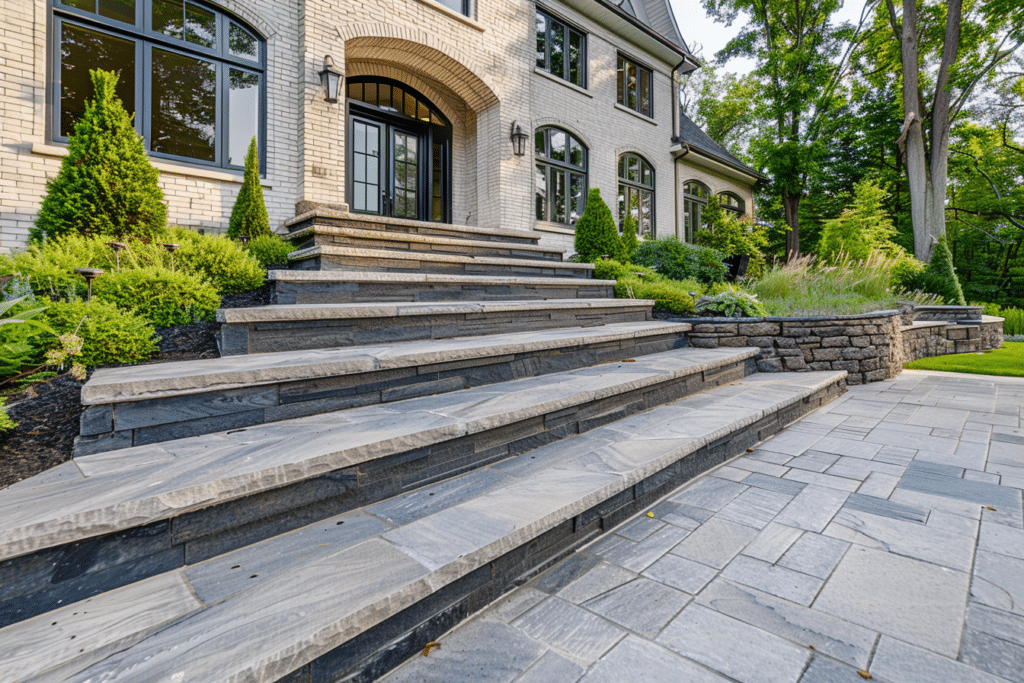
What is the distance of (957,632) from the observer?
137cm

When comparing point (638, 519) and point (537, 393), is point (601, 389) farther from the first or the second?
point (638, 519)

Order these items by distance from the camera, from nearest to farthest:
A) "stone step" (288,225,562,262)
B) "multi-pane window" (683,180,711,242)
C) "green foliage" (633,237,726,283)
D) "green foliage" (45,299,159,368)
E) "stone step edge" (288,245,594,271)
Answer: "green foliage" (45,299,159,368), "stone step edge" (288,245,594,271), "stone step" (288,225,562,262), "green foliage" (633,237,726,283), "multi-pane window" (683,180,711,242)

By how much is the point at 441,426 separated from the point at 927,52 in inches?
751

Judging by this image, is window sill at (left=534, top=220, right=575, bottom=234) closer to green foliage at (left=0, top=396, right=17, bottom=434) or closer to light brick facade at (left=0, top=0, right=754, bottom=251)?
light brick facade at (left=0, top=0, right=754, bottom=251)

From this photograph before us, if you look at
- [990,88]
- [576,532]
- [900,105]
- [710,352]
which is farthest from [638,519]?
[990,88]

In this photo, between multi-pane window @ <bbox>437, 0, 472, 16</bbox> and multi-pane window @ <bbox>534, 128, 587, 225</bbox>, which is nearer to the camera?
multi-pane window @ <bbox>437, 0, 472, 16</bbox>

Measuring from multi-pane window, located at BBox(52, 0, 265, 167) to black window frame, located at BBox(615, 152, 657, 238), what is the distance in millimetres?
7527

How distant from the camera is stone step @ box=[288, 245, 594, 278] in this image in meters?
4.06

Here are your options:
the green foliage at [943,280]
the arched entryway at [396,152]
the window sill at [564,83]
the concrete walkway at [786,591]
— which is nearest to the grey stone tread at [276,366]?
the concrete walkway at [786,591]

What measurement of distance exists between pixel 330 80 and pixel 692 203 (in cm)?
1029

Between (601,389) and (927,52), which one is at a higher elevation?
(927,52)

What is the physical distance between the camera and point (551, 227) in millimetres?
9164

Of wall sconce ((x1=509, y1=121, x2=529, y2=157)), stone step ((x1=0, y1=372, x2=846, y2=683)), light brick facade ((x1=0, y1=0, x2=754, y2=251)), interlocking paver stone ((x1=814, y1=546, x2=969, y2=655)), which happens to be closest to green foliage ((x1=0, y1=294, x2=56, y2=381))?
stone step ((x1=0, y1=372, x2=846, y2=683))

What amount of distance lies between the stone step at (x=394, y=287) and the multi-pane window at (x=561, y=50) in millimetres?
6625
